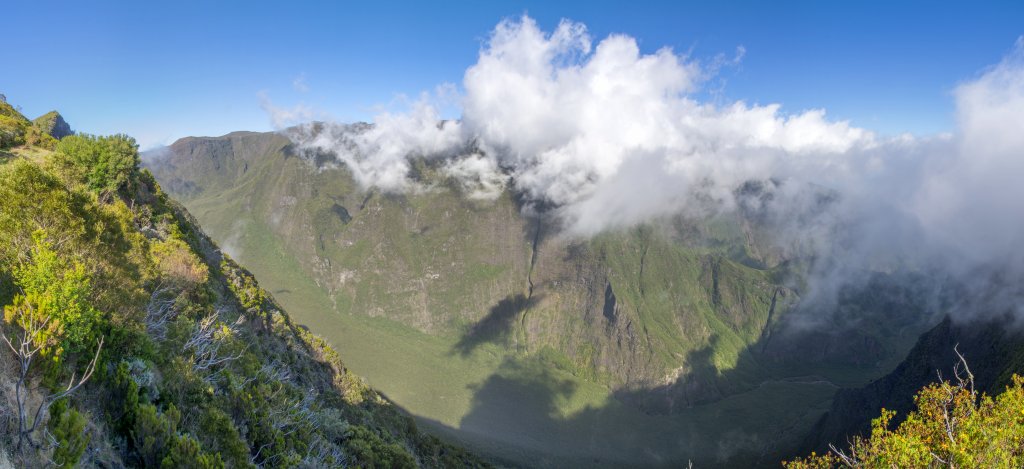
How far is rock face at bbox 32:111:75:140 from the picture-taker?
55.6 meters

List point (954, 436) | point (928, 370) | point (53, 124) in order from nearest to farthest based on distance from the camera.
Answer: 1. point (954, 436)
2. point (53, 124)
3. point (928, 370)

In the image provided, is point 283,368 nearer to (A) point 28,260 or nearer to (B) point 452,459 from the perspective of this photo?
(A) point 28,260

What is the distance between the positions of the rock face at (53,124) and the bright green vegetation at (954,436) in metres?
84.9

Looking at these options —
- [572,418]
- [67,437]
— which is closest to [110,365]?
[67,437]

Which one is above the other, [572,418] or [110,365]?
[110,365]

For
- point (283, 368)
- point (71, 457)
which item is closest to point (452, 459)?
point (283, 368)

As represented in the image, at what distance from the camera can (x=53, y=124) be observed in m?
58.5

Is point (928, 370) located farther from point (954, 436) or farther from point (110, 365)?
point (110, 365)

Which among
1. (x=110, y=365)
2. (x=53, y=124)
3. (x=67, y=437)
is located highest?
(x=53, y=124)

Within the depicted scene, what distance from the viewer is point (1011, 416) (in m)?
15.6

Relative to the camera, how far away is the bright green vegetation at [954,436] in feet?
48.1

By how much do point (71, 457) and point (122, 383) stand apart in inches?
185

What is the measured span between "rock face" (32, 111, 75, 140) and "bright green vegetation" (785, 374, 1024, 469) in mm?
84941

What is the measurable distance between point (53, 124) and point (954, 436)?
95.2 meters
